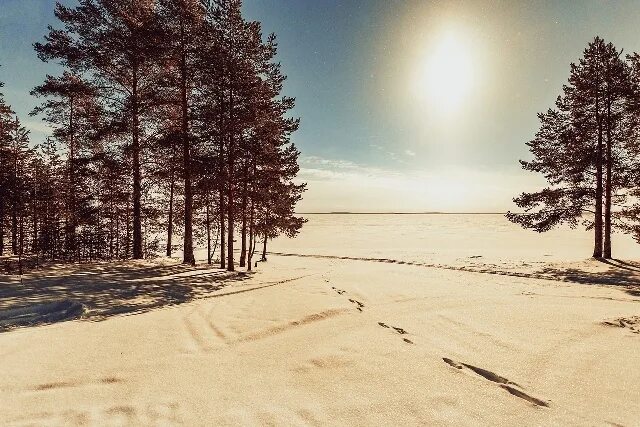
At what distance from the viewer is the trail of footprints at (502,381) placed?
133 inches

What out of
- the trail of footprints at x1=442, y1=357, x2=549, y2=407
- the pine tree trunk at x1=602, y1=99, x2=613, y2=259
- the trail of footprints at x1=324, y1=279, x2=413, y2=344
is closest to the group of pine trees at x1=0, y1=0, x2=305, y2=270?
the trail of footprints at x1=324, y1=279, x2=413, y2=344

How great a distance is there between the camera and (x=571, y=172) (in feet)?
61.4

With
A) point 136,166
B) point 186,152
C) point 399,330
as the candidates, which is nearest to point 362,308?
point 399,330

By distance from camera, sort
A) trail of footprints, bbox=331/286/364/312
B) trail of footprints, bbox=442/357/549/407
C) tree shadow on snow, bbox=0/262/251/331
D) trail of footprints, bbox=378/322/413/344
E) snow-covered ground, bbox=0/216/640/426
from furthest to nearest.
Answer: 1. trail of footprints, bbox=331/286/364/312
2. tree shadow on snow, bbox=0/262/251/331
3. trail of footprints, bbox=378/322/413/344
4. trail of footprints, bbox=442/357/549/407
5. snow-covered ground, bbox=0/216/640/426

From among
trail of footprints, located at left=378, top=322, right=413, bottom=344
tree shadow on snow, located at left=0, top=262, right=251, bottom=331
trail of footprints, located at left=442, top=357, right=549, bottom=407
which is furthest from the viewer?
tree shadow on snow, located at left=0, top=262, right=251, bottom=331

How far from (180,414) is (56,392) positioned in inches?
56.4

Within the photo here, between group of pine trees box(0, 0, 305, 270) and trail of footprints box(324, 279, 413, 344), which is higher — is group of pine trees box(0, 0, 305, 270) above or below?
above

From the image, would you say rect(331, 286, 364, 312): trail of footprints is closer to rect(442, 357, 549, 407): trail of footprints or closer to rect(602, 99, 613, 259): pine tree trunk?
rect(442, 357, 549, 407): trail of footprints

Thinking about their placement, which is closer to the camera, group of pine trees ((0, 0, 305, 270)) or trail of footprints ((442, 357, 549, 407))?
trail of footprints ((442, 357, 549, 407))

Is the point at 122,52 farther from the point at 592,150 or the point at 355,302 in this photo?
the point at 592,150

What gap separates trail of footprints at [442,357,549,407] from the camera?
338 centimetres

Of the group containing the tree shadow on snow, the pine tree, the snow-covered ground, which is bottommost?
the tree shadow on snow

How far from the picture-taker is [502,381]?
380 centimetres

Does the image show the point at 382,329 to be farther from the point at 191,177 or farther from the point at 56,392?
the point at 191,177
